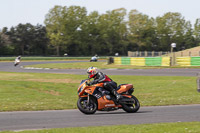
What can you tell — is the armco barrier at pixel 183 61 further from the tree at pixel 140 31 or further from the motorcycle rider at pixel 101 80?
the tree at pixel 140 31

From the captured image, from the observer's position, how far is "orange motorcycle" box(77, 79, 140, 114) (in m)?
11.1

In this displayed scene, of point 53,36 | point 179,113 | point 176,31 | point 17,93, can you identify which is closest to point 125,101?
point 179,113

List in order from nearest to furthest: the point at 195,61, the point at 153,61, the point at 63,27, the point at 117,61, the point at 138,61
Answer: the point at 195,61
the point at 153,61
the point at 138,61
the point at 117,61
the point at 63,27

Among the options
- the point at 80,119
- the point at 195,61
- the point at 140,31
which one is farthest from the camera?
the point at 140,31

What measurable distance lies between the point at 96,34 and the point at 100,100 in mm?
Result: 100076

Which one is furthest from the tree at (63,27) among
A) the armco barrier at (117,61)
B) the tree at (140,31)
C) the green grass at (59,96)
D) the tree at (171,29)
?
the green grass at (59,96)

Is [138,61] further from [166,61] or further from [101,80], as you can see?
[101,80]

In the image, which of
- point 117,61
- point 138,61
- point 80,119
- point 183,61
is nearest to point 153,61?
point 138,61

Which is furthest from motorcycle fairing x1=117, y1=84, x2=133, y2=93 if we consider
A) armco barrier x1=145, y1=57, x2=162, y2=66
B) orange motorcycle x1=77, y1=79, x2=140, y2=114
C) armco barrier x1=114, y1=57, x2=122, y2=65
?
armco barrier x1=114, y1=57, x2=122, y2=65

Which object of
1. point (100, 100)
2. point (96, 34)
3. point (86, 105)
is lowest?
point (86, 105)

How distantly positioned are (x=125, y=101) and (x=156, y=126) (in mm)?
3113

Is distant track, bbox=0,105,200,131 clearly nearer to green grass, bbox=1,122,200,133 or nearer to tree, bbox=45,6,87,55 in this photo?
green grass, bbox=1,122,200,133

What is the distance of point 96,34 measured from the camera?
11062 centimetres

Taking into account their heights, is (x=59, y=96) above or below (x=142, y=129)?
below
